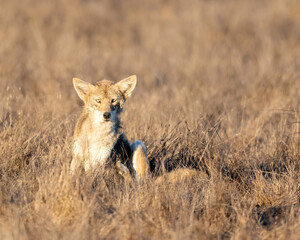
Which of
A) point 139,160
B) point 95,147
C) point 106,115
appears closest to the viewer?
point 106,115

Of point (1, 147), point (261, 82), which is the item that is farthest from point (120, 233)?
point (261, 82)

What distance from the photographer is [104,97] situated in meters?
6.30

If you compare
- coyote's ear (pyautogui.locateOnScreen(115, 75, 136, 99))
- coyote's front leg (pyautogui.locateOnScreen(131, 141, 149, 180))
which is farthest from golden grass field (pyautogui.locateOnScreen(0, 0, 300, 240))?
coyote's ear (pyautogui.locateOnScreen(115, 75, 136, 99))

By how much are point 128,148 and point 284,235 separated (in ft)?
7.82

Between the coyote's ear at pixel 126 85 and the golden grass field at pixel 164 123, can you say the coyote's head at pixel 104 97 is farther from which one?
the golden grass field at pixel 164 123

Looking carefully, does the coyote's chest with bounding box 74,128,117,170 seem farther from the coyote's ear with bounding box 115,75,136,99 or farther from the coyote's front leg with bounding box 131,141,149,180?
the coyote's ear with bounding box 115,75,136,99

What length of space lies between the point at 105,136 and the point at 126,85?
0.71m

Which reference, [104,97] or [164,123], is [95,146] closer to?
[104,97]

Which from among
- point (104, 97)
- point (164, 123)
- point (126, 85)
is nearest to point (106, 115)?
point (104, 97)

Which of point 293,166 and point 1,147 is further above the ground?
point 1,147

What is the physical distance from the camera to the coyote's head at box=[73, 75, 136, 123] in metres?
6.20

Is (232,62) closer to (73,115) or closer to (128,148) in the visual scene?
(73,115)

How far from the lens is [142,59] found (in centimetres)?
1426

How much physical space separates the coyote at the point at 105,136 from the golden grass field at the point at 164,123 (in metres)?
0.19
